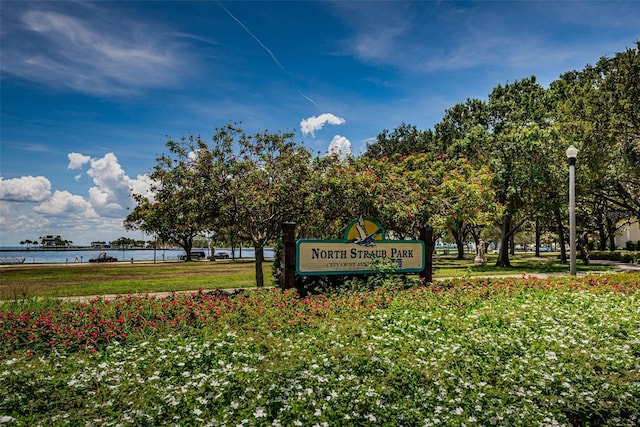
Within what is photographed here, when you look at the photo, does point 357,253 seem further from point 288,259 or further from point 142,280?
point 142,280

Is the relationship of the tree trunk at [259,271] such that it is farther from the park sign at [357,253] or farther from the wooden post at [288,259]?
the park sign at [357,253]

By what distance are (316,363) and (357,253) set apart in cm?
731

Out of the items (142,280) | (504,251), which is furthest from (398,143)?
(142,280)

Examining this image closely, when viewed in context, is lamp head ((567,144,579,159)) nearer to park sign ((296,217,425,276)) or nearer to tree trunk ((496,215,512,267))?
park sign ((296,217,425,276))

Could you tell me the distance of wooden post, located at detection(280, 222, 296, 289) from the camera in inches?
465

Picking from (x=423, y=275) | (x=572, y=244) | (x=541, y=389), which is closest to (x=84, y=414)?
(x=541, y=389)

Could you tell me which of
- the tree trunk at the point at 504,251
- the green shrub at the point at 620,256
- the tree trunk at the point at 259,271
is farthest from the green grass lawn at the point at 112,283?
the green shrub at the point at 620,256

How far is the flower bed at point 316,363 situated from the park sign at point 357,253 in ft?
7.36

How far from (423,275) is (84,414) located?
11.5 m

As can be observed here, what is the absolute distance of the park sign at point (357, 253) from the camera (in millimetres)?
12141

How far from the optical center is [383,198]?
1797 centimetres

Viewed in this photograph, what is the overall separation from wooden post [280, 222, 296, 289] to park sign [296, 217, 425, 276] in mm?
142

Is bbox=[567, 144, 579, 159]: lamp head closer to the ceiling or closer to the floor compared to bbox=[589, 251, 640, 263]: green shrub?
closer to the ceiling

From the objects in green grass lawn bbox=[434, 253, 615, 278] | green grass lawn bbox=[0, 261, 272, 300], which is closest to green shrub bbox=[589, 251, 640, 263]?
green grass lawn bbox=[434, 253, 615, 278]
